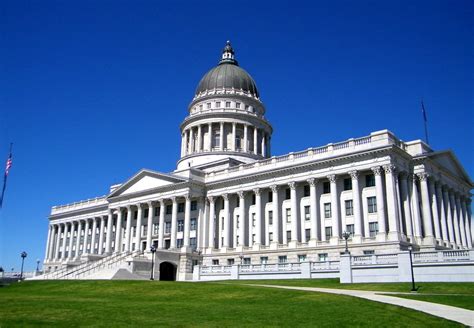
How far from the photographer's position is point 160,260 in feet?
213

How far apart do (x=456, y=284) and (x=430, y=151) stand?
120 ft

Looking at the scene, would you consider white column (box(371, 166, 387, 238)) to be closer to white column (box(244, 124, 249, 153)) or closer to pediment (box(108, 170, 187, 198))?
pediment (box(108, 170, 187, 198))

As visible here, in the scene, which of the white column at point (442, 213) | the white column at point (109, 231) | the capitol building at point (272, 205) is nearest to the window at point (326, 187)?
the capitol building at point (272, 205)

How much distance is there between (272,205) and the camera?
68.3m

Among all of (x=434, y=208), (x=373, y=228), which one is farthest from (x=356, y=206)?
(x=434, y=208)

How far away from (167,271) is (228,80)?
155ft

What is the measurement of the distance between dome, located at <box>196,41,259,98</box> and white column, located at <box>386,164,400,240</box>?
4991 cm

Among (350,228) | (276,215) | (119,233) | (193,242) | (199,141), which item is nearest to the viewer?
(350,228)

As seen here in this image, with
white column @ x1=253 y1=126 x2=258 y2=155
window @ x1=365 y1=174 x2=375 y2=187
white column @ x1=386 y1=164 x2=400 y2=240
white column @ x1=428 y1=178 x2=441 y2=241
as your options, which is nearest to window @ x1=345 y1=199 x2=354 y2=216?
window @ x1=365 y1=174 x2=375 y2=187

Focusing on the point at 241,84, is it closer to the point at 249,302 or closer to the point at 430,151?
the point at 430,151

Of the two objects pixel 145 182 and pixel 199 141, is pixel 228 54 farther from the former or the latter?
pixel 145 182

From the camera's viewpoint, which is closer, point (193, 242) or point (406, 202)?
point (406, 202)

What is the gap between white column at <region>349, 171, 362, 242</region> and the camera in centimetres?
5662

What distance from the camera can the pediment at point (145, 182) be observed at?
7625cm
